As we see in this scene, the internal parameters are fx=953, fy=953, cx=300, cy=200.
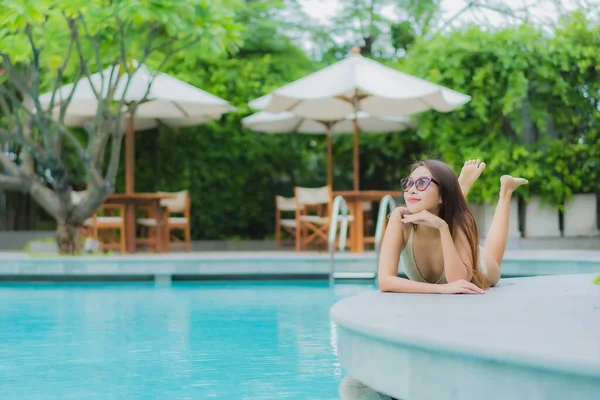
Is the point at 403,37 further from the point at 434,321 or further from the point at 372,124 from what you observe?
the point at 434,321

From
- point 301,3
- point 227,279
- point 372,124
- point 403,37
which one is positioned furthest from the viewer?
point 301,3

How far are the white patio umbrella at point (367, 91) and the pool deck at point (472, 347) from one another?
7.62 m

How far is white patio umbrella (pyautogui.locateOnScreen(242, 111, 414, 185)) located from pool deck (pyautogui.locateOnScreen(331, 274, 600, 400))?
10051 mm

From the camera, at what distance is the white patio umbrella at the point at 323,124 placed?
13.6m

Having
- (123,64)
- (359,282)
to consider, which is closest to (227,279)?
(359,282)

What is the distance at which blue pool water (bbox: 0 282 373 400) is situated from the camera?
4.21m

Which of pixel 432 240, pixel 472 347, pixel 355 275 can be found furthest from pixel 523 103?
pixel 472 347

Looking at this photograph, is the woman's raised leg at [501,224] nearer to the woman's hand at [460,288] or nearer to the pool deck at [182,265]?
the woman's hand at [460,288]

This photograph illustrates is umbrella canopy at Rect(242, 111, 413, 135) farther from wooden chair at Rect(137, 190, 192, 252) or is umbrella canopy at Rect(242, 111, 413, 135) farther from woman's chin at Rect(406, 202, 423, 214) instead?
woman's chin at Rect(406, 202, 423, 214)

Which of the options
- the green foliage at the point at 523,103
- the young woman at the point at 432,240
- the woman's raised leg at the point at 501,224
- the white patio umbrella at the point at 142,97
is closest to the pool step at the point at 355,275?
the white patio umbrella at the point at 142,97

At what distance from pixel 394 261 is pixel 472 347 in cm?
151

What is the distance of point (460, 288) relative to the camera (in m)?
3.87

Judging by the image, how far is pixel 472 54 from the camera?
13.0 meters

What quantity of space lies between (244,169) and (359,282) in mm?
6196
